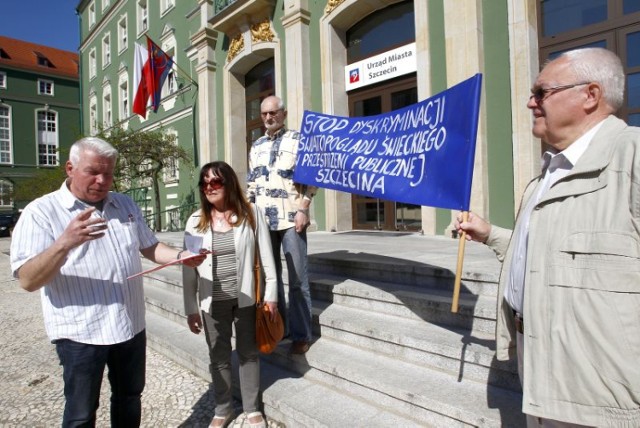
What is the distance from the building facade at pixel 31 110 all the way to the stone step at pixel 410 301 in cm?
3947

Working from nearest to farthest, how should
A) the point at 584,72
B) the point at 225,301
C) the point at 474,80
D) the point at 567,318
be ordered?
the point at 567,318
the point at 584,72
the point at 474,80
the point at 225,301

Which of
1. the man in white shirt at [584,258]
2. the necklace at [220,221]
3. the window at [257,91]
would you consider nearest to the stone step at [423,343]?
the man in white shirt at [584,258]

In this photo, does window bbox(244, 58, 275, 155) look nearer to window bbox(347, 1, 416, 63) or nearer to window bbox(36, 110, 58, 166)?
window bbox(347, 1, 416, 63)

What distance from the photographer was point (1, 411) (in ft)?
10.6

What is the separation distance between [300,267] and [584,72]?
2.25m

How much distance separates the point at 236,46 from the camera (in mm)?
12047

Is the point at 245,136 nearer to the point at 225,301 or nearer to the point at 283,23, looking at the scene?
the point at 283,23

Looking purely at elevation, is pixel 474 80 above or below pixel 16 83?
below

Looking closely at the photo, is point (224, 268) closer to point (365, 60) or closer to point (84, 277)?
point (84, 277)

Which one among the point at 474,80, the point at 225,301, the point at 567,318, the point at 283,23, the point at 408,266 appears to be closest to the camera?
the point at 567,318

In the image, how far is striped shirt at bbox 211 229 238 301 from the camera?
2656mm

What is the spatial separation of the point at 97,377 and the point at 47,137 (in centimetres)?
4739

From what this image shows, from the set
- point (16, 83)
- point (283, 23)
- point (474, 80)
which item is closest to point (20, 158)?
point (16, 83)

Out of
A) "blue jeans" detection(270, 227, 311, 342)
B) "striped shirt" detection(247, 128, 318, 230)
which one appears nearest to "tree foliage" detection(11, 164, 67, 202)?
"striped shirt" detection(247, 128, 318, 230)
